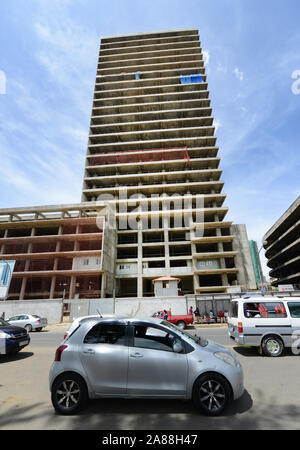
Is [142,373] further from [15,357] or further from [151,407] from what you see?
[15,357]

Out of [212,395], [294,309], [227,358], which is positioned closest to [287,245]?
[294,309]

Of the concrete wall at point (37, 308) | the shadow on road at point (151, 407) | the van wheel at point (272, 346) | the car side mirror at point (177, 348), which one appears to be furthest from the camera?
the concrete wall at point (37, 308)

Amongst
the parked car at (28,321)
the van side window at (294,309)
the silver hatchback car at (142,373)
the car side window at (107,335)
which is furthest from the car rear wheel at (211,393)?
the parked car at (28,321)

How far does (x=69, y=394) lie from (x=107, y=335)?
1.13 m

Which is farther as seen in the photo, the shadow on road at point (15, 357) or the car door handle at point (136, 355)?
the shadow on road at point (15, 357)

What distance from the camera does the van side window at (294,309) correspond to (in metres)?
7.62

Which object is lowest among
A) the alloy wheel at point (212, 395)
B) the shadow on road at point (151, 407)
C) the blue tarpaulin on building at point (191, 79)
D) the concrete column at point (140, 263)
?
the shadow on road at point (151, 407)

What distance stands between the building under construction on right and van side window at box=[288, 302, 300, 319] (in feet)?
114

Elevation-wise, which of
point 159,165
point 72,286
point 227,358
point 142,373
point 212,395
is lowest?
point 212,395

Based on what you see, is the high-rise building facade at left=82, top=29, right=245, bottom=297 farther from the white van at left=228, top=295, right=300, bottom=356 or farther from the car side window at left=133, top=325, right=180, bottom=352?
the car side window at left=133, top=325, right=180, bottom=352

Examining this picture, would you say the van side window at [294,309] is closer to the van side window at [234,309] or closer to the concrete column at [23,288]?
the van side window at [234,309]

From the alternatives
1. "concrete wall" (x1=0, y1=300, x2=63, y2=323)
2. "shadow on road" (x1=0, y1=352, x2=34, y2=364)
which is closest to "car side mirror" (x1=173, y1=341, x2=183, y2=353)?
"shadow on road" (x1=0, y1=352, x2=34, y2=364)

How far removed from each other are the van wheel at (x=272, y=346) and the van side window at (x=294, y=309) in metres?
1.02

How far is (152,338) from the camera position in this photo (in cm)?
402
